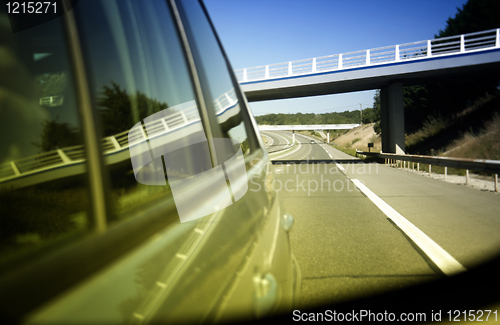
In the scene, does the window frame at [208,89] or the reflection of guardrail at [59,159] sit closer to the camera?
the reflection of guardrail at [59,159]

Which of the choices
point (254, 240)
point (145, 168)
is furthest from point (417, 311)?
point (145, 168)

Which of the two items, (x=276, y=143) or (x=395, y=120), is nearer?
(x=395, y=120)

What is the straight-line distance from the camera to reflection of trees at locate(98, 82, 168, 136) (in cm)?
113

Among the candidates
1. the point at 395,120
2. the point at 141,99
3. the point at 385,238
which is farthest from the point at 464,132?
the point at 141,99

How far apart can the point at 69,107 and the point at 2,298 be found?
643mm

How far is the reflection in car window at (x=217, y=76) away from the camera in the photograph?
7.48 ft

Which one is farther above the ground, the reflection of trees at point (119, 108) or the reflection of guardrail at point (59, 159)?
the reflection of trees at point (119, 108)

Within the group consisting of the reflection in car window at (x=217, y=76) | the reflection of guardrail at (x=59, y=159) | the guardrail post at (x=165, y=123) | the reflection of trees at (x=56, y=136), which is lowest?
the reflection of guardrail at (x=59, y=159)

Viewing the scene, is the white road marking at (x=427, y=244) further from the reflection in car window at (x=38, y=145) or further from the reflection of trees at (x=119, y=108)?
the reflection in car window at (x=38, y=145)

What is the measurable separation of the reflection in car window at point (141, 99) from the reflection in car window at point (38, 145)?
0.10 meters

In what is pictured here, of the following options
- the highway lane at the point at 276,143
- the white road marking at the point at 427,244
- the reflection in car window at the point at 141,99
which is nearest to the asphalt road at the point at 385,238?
the white road marking at the point at 427,244

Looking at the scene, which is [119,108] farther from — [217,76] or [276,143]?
[276,143]

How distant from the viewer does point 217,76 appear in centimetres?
260

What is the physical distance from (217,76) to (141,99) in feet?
3.87
